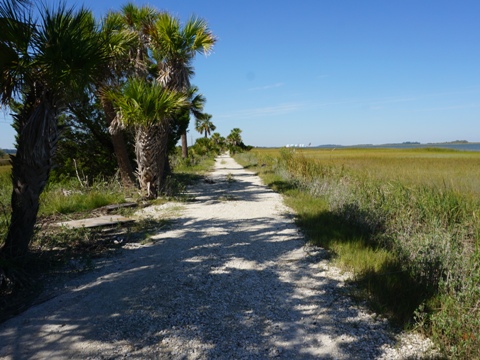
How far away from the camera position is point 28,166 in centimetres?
425

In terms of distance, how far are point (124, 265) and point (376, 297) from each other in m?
3.43

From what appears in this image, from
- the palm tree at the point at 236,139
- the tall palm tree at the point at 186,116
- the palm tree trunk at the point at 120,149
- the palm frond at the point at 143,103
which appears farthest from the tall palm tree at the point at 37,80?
the palm tree at the point at 236,139

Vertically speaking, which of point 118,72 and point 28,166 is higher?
point 118,72

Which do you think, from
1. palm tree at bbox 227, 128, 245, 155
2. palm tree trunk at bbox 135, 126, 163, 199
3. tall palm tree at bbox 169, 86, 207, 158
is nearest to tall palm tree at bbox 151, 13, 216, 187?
palm tree trunk at bbox 135, 126, 163, 199

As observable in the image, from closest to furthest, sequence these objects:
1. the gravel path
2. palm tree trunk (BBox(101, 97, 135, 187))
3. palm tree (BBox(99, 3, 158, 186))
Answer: the gravel path → palm tree (BBox(99, 3, 158, 186)) → palm tree trunk (BBox(101, 97, 135, 187))

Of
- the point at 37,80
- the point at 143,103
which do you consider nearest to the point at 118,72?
the point at 143,103

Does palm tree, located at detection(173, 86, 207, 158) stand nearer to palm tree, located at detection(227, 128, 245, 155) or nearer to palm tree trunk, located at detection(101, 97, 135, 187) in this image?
palm tree trunk, located at detection(101, 97, 135, 187)

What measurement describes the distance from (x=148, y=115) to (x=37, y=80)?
5580 millimetres

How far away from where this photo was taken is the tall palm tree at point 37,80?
3904 millimetres

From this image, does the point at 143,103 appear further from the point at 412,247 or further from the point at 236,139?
the point at 236,139

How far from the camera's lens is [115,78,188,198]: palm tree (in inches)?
381

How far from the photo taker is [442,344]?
107 inches

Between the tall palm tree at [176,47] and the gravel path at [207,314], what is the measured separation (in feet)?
24.0

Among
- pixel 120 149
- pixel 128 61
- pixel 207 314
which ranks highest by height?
pixel 128 61
